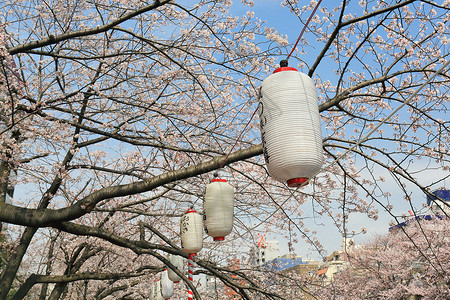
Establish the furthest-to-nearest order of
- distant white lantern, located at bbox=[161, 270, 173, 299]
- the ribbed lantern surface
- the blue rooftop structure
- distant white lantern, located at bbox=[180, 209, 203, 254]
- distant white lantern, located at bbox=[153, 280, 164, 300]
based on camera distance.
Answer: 1. distant white lantern, located at bbox=[153, 280, 164, 300]
2. distant white lantern, located at bbox=[161, 270, 173, 299]
3. the blue rooftop structure
4. distant white lantern, located at bbox=[180, 209, 203, 254]
5. the ribbed lantern surface

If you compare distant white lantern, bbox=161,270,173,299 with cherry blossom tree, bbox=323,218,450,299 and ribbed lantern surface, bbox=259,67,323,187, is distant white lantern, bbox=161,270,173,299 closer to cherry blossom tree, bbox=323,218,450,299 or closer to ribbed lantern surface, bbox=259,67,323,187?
ribbed lantern surface, bbox=259,67,323,187

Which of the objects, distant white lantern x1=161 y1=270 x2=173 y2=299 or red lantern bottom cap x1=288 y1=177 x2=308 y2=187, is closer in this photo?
red lantern bottom cap x1=288 y1=177 x2=308 y2=187

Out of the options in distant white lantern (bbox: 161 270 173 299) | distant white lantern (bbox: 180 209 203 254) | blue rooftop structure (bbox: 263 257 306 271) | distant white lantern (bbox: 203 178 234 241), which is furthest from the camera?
distant white lantern (bbox: 161 270 173 299)

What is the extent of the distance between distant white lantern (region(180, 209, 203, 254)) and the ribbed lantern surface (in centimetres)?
291

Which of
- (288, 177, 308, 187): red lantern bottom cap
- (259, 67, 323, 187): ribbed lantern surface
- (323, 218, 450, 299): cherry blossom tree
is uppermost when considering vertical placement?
(323, 218, 450, 299): cherry blossom tree

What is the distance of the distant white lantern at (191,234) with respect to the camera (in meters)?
5.43

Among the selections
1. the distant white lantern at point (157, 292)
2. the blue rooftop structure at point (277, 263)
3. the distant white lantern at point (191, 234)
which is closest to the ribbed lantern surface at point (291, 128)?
the distant white lantern at point (191, 234)

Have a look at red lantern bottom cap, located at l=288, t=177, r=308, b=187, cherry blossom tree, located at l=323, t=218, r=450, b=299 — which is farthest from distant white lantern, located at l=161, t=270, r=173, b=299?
cherry blossom tree, located at l=323, t=218, r=450, b=299

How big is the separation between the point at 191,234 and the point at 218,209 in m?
1.33

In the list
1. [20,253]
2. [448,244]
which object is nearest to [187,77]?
[20,253]

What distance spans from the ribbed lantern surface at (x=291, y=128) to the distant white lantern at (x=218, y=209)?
155cm

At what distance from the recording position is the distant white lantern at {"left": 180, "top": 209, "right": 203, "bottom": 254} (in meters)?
5.43

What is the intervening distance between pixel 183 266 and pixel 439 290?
12199 millimetres

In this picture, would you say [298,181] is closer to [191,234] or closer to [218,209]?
[218,209]
